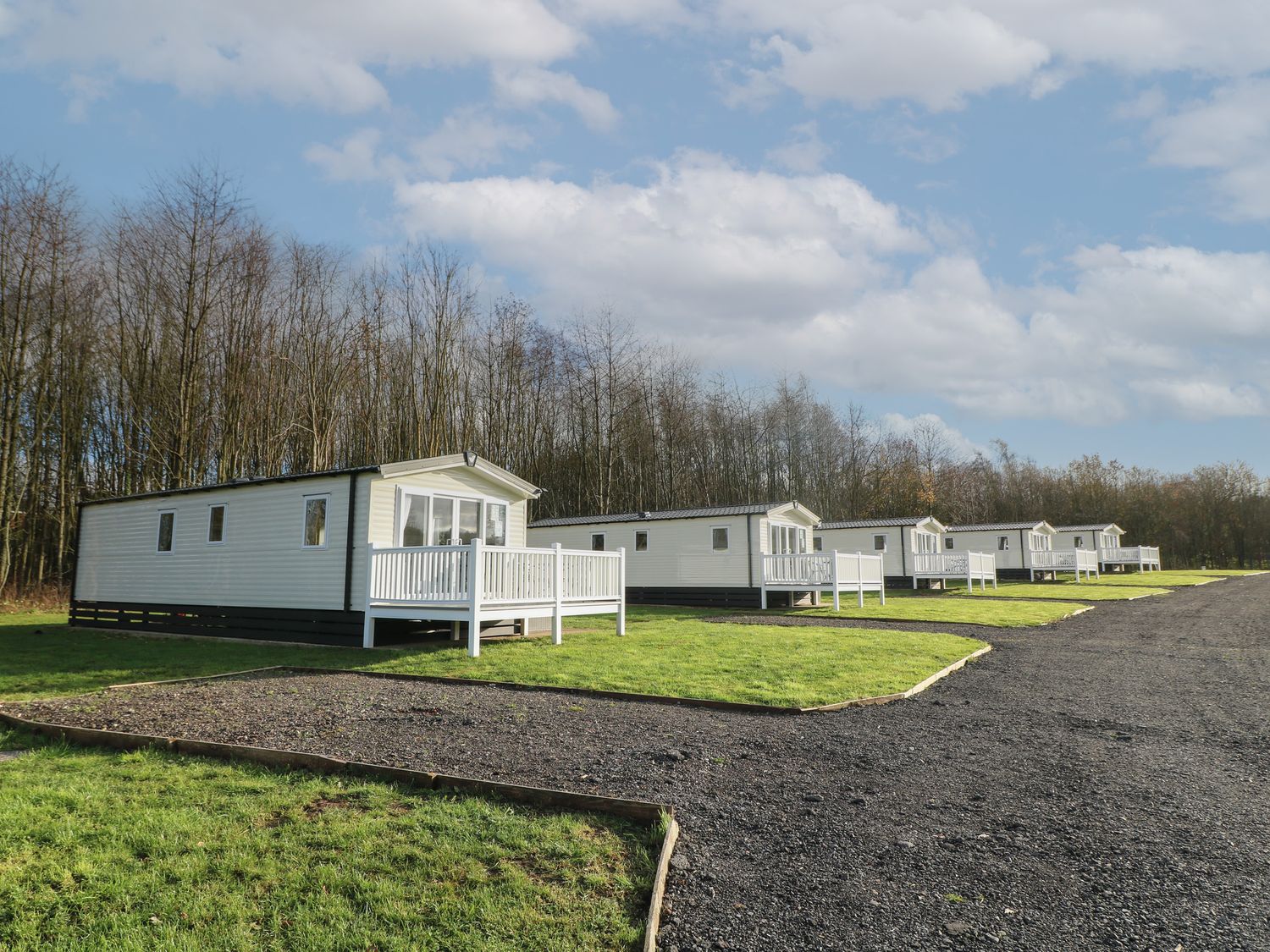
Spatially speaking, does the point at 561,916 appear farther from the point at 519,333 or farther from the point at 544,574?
A: the point at 519,333

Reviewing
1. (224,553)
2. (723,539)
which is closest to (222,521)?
(224,553)

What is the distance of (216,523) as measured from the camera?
15.4m

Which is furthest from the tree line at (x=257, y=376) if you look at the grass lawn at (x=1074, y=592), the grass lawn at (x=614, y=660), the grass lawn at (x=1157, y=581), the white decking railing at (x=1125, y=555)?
the white decking railing at (x=1125, y=555)

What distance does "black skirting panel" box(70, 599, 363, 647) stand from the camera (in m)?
13.4

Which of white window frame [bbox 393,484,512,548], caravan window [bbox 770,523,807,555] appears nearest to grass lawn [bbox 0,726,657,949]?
white window frame [bbox 393,484,512,548]

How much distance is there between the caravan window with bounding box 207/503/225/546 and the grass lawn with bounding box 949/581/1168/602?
73.9 ft

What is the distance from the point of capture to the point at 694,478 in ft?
131

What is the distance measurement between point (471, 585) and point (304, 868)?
25.2ft

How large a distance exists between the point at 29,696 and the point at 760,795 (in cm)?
799

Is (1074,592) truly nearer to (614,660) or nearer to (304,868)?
(614,660)

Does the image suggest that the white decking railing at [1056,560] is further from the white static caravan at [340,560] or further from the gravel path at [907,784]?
the white static caravan at [340,560]

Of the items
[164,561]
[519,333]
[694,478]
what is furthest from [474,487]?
[694,478]

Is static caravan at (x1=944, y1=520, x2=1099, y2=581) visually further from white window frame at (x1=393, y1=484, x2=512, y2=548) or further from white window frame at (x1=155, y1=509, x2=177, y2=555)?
white window frame at (x1=155, y1=509, x2=177, y2=555)

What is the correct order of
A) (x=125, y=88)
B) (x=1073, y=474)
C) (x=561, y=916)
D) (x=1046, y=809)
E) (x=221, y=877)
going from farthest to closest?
1. (x=1073, y=474)
2. (x=125, y=88)
3. (x=1046, y=809)
4. (x=221, y=877)
5. (x=561, y=916)
